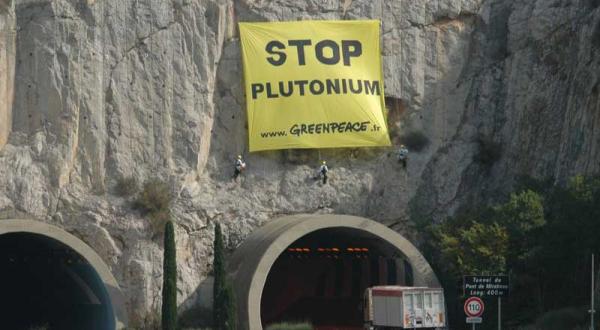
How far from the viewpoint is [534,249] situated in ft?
165

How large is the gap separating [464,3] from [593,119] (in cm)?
950

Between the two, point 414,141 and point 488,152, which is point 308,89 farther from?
point 488,152

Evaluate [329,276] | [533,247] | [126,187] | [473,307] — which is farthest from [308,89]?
[473,307]

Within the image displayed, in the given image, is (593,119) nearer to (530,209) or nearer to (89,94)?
(530,209)

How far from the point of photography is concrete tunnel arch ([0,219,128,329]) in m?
51.9

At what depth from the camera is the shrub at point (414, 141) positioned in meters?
58.1

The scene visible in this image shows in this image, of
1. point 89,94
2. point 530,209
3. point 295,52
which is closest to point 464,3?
point 295,52

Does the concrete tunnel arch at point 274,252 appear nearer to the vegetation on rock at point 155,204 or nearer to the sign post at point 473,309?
the vegetation on rock at point 155,204

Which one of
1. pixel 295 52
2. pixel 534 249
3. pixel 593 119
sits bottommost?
pixel 534 249

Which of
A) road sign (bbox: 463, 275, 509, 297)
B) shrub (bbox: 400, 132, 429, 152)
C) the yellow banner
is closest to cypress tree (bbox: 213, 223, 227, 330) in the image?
the yellow banner

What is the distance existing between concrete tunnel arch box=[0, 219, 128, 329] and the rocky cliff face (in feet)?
5.83

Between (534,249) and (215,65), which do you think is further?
(215,65)

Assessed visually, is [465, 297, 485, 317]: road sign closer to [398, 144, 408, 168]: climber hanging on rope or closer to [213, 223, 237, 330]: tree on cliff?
[213, 223, 237, 330]: tree on cliff

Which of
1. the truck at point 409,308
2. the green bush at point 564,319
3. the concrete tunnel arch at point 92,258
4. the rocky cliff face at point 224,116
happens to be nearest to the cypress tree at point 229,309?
the concrete tunnel arch at point 92,258
